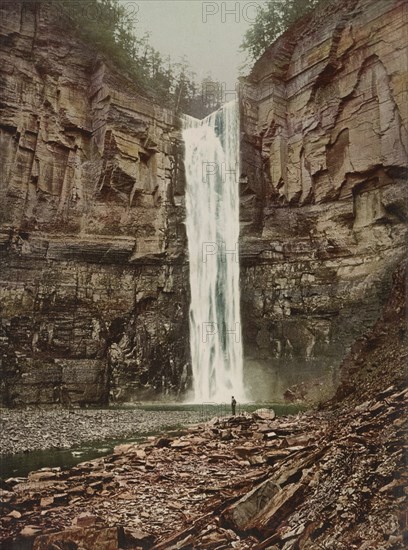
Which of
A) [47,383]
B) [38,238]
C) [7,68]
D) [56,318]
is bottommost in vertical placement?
[47,383]

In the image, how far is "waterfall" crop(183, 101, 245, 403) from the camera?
60.5 ft

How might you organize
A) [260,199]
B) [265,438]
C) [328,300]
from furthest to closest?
[260,199] < [328,300] < [265,438]

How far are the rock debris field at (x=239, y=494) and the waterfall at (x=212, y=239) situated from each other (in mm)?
12115

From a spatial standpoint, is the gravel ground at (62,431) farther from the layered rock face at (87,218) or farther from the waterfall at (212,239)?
the waterfall at (212,239)

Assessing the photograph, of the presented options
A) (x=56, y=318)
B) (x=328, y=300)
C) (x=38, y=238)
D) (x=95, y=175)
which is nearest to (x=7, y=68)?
(x=95, y=175)

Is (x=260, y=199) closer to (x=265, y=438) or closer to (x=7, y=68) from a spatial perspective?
(x=7, y=68)

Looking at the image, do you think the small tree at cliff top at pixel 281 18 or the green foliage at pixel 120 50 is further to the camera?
the green foliage at pixel 120 50

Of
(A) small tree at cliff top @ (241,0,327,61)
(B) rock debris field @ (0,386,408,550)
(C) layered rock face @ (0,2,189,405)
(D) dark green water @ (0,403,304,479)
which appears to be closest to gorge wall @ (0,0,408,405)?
(C) layered rock face @ (0,2,189,405)

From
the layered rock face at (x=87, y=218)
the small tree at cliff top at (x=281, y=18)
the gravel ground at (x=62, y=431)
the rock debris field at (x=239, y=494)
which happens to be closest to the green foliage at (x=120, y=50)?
the layered rock face at (x=87, y=218)

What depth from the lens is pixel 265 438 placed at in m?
5.44

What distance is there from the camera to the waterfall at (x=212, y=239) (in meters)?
18.5

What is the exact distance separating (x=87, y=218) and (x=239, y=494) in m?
16.7

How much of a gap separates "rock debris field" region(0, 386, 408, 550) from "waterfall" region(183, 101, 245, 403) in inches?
477

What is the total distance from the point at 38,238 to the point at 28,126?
485cm
